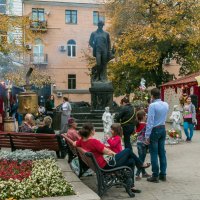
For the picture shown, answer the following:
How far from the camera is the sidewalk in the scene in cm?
685

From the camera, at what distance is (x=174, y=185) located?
25.3ft

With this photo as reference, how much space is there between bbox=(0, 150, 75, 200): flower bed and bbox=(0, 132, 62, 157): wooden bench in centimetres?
171

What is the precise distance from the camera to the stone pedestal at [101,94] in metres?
18.2

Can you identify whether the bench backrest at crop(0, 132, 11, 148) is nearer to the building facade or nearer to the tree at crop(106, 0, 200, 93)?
the tree at crop(106, 0, 200, 93)

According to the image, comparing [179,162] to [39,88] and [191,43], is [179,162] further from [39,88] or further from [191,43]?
[39,88]

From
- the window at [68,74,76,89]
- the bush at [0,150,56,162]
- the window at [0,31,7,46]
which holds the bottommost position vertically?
the bush at [0,150,56,162]

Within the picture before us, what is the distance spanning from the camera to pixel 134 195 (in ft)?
22.5

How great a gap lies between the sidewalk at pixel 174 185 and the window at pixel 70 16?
3319cm

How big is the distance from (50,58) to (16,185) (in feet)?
119

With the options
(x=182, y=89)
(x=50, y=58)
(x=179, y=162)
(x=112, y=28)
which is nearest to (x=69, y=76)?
(x=50, y=58)

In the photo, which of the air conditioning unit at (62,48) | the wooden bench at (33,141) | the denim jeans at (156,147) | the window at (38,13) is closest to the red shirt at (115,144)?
the denim jeans at (156,147)

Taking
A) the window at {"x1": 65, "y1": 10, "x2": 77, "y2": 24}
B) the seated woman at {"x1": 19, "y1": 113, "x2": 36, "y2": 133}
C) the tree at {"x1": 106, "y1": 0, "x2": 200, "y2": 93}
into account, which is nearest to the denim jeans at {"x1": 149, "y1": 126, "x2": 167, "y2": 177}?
the seated woman at {"x1": 19, "y1": 113, "x2": 36, "y2": 133}

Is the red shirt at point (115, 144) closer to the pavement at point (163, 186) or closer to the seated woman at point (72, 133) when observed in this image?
the pavement at point (163, 186)

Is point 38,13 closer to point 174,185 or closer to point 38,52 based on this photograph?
point 38,52
